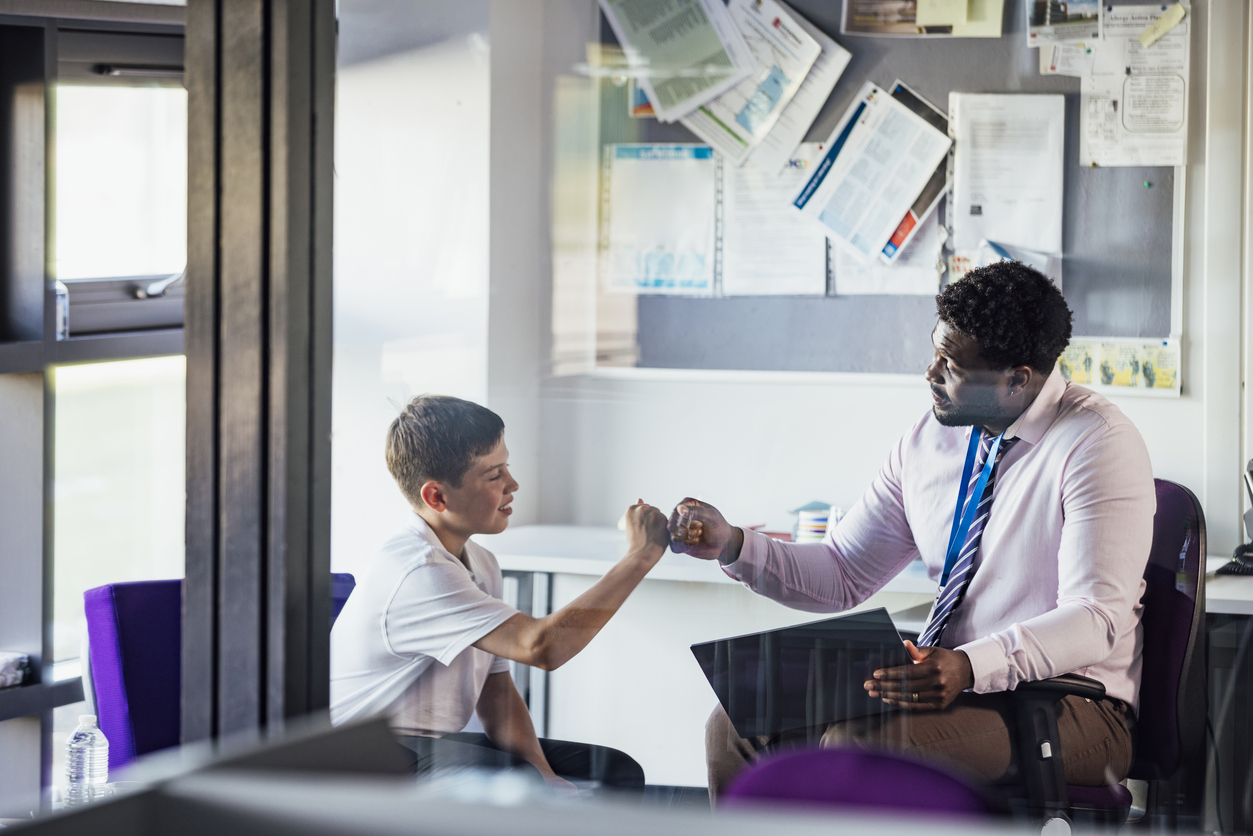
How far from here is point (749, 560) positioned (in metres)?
1.64

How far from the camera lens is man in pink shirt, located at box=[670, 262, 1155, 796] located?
4.79 feet

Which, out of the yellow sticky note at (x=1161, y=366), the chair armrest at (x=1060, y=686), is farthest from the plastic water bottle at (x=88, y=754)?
the yellow sticky note at (x=1161, y=366)

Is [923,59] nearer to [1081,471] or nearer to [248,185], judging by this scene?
[1081,471]

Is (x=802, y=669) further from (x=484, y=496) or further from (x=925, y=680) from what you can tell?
(x=484, y=496)

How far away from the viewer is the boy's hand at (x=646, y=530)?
1642 millimetres

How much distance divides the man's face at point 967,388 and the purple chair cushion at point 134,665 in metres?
1.37

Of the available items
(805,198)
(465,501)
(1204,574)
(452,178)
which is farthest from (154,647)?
(1204,574)

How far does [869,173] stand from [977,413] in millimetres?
609

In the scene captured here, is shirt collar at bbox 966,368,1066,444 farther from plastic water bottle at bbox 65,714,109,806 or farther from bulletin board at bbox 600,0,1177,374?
plastic water bottle at bbox 65,714,109,806

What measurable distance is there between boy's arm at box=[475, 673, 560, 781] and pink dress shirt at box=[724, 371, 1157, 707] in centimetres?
59

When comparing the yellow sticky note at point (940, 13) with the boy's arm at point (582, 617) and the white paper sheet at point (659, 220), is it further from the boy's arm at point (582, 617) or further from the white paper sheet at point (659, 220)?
the boy's arm at point (582, 617)

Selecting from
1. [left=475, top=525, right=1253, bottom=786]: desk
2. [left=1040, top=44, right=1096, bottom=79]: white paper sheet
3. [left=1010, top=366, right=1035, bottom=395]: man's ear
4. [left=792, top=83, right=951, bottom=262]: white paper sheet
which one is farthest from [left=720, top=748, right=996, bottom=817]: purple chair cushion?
[left=1040, top=44, right=1096, bottom=79]: white paper sheet

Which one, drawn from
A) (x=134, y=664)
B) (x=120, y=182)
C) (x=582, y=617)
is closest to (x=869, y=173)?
(x=582, y=617)

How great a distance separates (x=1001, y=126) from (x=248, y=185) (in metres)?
1.51
